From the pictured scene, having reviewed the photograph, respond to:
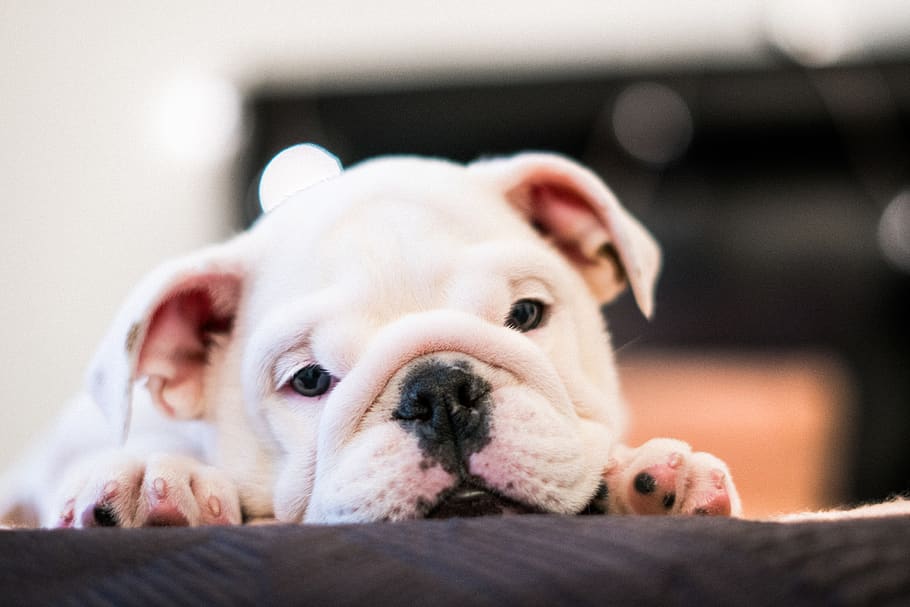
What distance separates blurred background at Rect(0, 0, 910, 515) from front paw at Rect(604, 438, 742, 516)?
1.79m

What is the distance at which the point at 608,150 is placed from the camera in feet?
10.2

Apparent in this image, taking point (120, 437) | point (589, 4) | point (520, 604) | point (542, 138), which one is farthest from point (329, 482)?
point (589, 4)

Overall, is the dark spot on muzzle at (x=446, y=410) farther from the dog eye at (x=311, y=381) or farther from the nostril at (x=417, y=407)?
the dog eye at (x=311, y=381)

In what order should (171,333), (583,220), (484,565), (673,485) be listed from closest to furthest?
(484,565) → (673,485) → (171,333) → (583,220)

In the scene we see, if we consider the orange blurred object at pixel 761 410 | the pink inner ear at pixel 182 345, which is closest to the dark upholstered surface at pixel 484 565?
the pink inner ear at pixel 182 345

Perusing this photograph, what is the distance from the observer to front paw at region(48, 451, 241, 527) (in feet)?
2.94

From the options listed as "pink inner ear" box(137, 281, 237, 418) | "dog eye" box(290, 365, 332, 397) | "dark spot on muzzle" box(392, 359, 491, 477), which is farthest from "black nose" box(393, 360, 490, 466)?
"pink inner ear" box(137, 281, 237, 418)

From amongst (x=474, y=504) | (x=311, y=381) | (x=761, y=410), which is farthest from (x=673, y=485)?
(x=761, y=410)

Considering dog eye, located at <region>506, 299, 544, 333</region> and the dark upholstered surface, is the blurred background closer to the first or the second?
dog eye, located at <region>506, 299, 544, 333</region>

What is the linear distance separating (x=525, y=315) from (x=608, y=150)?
2119mm

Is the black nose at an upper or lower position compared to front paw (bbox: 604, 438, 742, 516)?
upper

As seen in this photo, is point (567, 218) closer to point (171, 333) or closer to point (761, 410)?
point (171, 333)

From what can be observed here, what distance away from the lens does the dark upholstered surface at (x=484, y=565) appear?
Answer: 51cm

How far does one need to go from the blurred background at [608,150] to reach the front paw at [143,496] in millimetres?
1886
